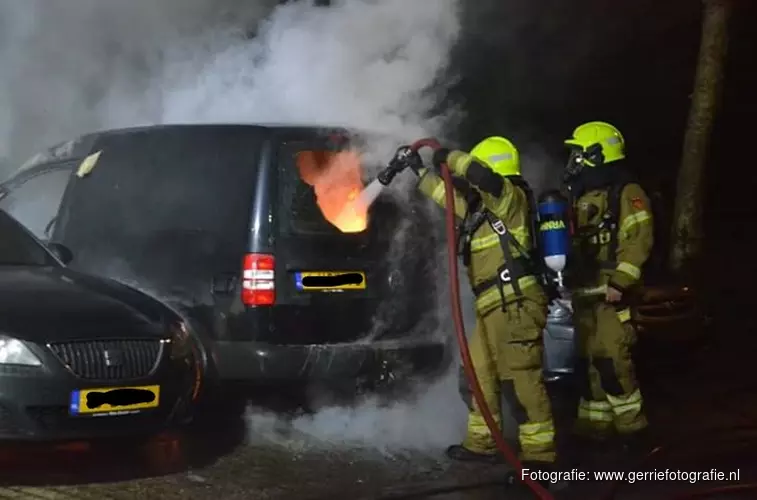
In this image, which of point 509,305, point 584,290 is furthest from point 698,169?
point 509,305

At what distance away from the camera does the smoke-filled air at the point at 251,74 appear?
274 inches

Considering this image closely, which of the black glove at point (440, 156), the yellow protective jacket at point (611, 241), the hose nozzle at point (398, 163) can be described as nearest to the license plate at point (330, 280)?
the hose nozzle at point (398, 163)

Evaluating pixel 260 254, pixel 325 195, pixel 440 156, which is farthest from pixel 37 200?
pixel 440 156

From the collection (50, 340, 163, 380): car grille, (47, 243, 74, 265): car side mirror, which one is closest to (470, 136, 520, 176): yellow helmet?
(50, 340, 163, 380): car grille

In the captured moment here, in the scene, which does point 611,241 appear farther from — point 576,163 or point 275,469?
point 275,469

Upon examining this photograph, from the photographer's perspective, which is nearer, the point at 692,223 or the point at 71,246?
the point at 71,246

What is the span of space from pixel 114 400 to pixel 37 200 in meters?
3.17

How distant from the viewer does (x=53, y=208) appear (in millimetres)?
8039

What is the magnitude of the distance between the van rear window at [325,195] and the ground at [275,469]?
129cm

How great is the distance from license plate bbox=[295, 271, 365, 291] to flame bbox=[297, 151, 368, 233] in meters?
0.26

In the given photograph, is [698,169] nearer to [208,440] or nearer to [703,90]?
[703,90]

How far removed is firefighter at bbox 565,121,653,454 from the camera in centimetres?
668

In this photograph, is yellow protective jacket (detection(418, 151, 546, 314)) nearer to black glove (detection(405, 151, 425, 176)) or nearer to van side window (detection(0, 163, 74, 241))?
black glove (detection(405, 151, 425, 176))

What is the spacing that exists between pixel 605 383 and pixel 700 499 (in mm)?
1322
